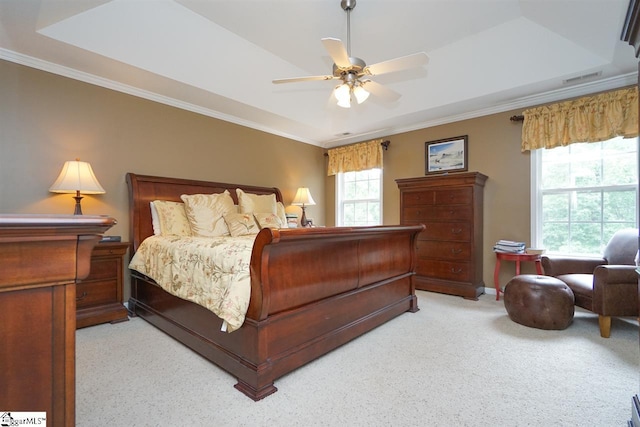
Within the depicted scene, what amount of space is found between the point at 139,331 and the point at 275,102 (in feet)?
10.4

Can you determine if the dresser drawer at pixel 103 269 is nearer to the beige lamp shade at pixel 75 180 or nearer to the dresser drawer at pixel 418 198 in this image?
the beige lamp shade at pixel 75 180

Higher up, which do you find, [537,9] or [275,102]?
[537,9]

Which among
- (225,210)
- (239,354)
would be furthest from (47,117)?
(239,354)

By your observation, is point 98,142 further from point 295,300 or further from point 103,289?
point 295,300

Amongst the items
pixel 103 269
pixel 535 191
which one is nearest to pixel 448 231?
pixel 535 191

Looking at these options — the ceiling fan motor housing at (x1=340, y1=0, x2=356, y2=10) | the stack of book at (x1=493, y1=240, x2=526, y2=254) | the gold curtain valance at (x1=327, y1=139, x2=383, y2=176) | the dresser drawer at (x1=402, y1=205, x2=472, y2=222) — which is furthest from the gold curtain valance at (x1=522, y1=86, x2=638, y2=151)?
the ceiling fan motor housing at (x1=340, y1=0, x2=356, y2=10)

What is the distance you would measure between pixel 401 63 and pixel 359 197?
343cm

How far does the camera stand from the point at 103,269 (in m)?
2.91

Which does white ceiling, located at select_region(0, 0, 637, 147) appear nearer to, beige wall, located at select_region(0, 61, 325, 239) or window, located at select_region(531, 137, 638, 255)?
beige wall, located at select_region(0, 61, 325, 239)

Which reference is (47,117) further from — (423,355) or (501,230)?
(501,230)

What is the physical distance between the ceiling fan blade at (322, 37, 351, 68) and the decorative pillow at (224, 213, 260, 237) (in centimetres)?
192

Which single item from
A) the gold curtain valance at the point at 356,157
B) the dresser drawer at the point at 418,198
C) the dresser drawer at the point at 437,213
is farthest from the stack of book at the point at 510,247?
the gold curtain valance at the point at 356,157

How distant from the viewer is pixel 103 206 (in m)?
3.19

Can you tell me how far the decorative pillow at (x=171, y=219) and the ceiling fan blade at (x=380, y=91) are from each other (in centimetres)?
241
